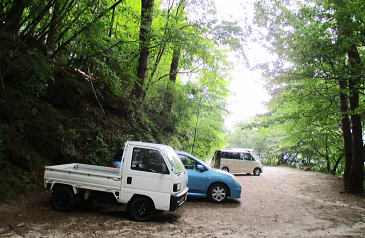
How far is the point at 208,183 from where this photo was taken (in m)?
8.87

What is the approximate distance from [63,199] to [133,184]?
1.78 m

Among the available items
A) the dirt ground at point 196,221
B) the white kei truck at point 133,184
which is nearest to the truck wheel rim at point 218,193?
the dirt ground at point 196,221

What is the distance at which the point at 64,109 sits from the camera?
34.0ft

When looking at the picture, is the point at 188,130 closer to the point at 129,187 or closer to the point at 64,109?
the point at 64,109

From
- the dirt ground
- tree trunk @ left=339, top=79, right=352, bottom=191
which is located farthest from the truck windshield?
tree trunk @ left=339, top=79, right=352, bottom=191

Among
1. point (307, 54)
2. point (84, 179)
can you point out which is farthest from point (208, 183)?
point (307, 54)

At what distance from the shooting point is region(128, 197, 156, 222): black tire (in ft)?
20.3

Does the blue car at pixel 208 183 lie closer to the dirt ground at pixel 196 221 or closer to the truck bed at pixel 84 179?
the dirt ground at pixel 196 221

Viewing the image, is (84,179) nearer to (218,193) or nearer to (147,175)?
Result: (147,175)

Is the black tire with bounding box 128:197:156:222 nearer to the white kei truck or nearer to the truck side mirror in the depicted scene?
the white kei truck

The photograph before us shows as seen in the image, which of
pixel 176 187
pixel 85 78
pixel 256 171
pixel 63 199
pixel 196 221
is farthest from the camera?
pixel 256 171

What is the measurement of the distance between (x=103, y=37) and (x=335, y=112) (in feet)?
41.0

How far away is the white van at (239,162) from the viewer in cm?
1931

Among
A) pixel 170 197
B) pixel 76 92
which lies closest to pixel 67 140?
pixel 76 92
